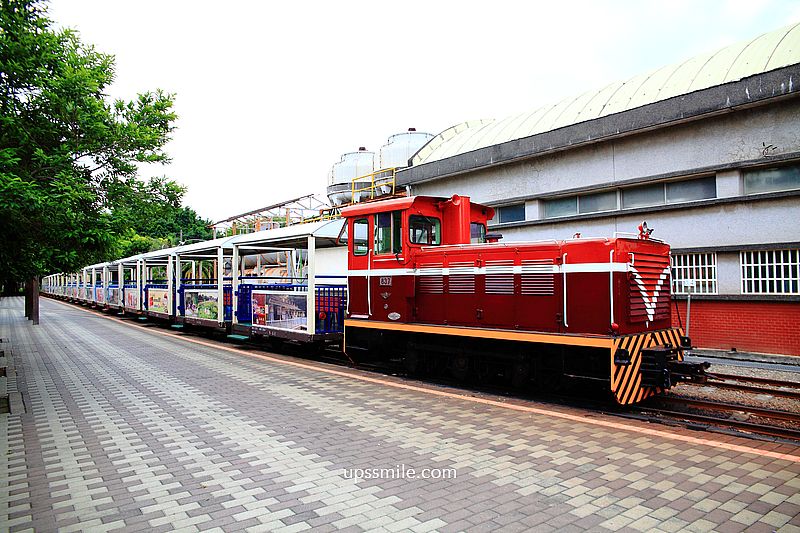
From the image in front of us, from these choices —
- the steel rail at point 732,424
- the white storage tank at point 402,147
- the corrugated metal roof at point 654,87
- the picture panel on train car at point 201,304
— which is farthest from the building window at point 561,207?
the picture panel on train car at point 201,304

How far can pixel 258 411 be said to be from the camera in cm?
691

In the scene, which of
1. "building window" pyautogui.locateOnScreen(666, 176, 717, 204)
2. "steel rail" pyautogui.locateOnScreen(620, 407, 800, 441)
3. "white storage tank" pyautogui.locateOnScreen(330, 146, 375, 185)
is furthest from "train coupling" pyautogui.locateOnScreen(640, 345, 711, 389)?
"white storage tank" pyautogui.locateOnScreen(330, 146, 375, 185)

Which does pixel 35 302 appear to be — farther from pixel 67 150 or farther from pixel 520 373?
pixel 520 373

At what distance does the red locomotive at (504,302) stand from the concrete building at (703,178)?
185 inches

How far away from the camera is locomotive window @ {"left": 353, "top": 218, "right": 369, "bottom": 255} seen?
10078mm

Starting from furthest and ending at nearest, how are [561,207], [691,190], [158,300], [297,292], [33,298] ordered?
[33,298], [158,300], [561,207], [691,190], [297,292]

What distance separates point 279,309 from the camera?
12.5m

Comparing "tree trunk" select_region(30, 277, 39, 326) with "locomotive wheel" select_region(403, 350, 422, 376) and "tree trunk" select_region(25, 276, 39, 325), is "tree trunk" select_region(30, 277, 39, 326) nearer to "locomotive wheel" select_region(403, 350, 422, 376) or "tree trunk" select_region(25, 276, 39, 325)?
"tree trunk" select_region(25, 276, 39, 325)

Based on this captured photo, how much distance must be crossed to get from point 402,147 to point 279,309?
1420 centimetres

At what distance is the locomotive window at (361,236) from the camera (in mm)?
10078

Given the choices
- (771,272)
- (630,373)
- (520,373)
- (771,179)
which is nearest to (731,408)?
(630,373)

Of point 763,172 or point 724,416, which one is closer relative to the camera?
point 724,416

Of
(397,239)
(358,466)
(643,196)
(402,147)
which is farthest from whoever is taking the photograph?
(402,147)

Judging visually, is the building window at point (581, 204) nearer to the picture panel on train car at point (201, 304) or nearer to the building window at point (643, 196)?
the building window at point (643, 196)
